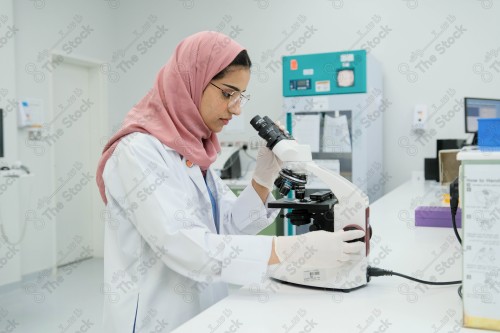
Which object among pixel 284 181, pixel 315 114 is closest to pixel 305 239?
pixel 284 181

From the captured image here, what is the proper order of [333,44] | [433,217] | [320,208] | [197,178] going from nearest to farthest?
[320,208] → [197,178] → [433,217] → [333,44]

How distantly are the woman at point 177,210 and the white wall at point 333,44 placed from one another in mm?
2912

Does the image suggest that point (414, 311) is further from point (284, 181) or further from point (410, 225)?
point (410, 225)

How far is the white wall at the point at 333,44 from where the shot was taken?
150 inches

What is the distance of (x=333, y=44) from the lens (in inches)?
165

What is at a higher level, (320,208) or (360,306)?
(320,208)

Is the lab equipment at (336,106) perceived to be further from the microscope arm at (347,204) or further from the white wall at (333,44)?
the microscope arm at (347,204)

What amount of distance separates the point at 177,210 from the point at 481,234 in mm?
653

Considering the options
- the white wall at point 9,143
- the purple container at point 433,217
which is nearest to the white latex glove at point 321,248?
the purple container at point 433,217

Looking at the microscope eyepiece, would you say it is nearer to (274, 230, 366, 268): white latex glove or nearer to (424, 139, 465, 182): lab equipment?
(274, 230, 366, 268): white latex glove

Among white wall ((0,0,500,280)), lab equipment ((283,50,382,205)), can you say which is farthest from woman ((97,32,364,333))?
white wall ((0,0,500,280))

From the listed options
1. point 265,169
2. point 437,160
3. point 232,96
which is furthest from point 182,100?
point 437,160

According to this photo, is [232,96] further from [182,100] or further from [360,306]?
[360,306]

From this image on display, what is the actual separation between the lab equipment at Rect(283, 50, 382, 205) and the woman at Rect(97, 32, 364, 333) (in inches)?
88.2
